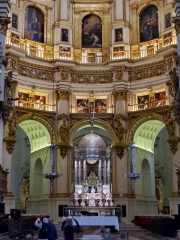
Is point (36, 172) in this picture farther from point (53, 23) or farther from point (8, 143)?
point (53, 23)

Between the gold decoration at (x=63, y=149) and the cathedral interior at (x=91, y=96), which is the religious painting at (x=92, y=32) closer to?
the cathedral interior at (x=91, y=96)

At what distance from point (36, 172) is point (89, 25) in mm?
12959

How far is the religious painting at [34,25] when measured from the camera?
1289 inches

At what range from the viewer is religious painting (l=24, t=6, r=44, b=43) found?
3275 centimetres

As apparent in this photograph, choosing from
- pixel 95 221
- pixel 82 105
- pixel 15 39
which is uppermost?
pixel 15 39

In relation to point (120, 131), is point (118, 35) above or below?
above

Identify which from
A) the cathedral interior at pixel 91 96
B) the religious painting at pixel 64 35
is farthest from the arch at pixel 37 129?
the religious painting at pixel 64 35

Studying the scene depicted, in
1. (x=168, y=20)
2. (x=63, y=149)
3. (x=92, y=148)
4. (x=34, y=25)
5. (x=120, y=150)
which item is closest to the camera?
(x=92, y=148)

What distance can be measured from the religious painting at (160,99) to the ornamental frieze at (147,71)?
1479mm

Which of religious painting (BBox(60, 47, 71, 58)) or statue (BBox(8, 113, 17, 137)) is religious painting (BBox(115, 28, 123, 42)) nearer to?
religious painting (BBox(60, 47, 71, 58))

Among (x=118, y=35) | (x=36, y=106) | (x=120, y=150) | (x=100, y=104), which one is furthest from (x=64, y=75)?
(x=120, y=150)

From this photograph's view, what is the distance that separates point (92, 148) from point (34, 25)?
11962mm

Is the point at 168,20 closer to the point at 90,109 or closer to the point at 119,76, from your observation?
the point at 119,76

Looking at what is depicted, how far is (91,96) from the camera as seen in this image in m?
32.5
